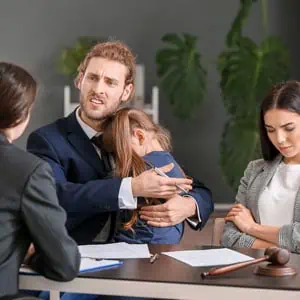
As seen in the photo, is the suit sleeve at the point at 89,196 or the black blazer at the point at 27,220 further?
the suit sleeve at the point at 89,196

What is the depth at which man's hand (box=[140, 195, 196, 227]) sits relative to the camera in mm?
2590

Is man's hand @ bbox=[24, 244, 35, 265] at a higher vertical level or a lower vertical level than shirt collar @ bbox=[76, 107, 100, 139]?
lower

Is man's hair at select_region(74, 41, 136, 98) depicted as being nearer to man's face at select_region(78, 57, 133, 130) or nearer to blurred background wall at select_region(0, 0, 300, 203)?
man's face at select_region(78, 57, 133, 130)

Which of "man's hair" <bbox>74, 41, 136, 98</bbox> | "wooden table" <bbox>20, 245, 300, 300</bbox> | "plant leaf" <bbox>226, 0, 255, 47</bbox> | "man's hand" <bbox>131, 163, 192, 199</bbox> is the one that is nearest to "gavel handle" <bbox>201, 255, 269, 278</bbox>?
"wooden table" <bbox>20, 245, 300, 300</bbox>

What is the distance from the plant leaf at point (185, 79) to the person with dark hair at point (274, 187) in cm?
300

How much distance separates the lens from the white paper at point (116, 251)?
2.29 metres

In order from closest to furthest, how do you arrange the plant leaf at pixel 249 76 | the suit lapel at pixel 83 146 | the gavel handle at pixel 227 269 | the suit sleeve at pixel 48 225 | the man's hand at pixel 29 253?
the suit sleeve at pixel 48 225
the gavel handle at pixel 227 269
the man's hand at pixel 29 253
the suit lapel at pixel 83 146
the plant leaf at pixel 249 76

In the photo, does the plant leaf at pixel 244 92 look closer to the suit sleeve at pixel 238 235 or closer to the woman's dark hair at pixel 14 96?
the suit sleeve at pixel 238 235

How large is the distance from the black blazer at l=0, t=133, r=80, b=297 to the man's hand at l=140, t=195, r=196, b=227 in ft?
2.02

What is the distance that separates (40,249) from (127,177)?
0.66 meters

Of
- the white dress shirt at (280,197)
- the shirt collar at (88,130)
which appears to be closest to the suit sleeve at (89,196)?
the shirt collar at (88,130)

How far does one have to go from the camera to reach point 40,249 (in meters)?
1.98

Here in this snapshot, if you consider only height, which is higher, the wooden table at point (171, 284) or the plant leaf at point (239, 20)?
the plant leaf at point (239, 20)

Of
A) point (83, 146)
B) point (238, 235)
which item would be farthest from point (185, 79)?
point (238, 235)
